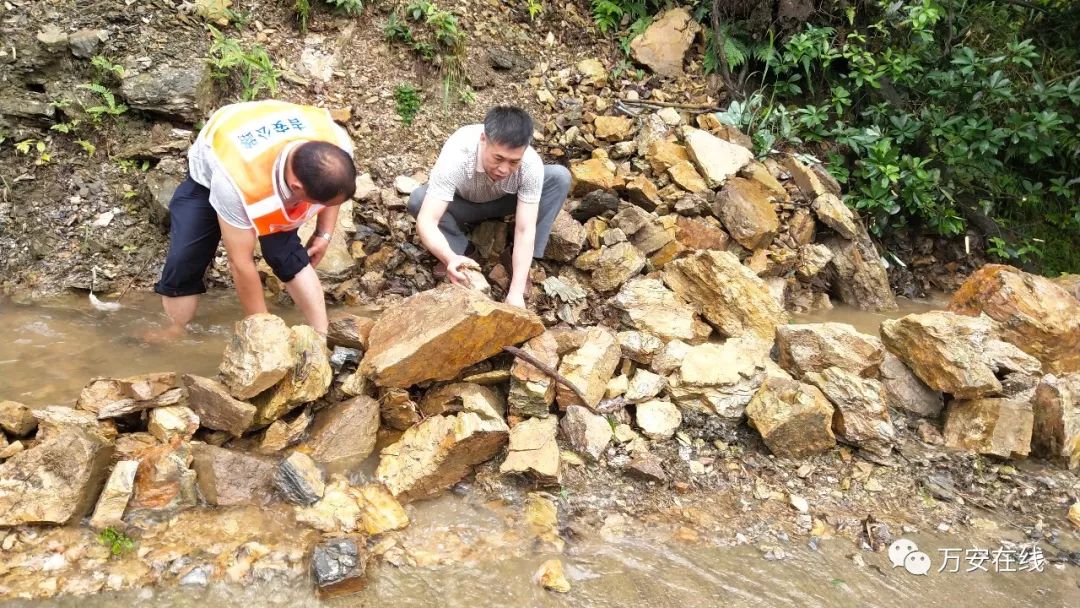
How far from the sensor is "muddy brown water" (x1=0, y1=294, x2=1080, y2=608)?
2123 mm

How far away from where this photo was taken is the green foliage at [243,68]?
4406 millimetres

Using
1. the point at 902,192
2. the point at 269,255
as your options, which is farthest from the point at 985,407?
the point at 269,255

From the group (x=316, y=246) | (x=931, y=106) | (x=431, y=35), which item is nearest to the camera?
(x=316, y=246)

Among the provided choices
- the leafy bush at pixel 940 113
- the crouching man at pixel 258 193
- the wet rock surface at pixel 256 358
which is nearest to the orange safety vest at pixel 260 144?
the crouching man at pixel 258 193

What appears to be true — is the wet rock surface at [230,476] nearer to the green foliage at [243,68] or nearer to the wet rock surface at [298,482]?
the wet rock surface at [298,482]

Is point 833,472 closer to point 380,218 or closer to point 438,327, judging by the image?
point 438,327

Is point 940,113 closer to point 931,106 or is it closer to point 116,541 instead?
point 931,106

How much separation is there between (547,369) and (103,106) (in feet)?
11.2

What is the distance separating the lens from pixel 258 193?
2658mm

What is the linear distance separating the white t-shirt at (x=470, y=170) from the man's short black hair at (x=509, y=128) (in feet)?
0.92

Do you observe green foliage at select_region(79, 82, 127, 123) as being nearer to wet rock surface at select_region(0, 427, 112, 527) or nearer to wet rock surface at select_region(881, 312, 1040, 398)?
wet rock surface at select_region(0, 427, 112, 527)

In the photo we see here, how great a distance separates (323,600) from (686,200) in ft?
11.3

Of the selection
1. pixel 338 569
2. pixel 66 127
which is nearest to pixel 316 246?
pixel 338 569

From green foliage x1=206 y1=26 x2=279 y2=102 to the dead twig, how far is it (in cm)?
285
